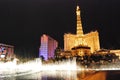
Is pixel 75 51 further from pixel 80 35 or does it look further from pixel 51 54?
pixel 51 54

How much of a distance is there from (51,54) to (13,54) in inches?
1072

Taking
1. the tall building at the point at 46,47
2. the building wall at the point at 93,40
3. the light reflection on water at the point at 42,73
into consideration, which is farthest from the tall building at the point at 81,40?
the light reflection on water at the point at 42,73

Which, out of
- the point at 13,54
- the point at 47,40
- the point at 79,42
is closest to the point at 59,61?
the point at 13,54

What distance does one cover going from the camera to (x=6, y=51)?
A: 232ft

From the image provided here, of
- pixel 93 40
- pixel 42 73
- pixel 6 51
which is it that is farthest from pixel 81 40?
pixel 42 73

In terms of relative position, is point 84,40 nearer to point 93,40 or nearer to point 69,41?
point 93,40

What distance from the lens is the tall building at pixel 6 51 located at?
65.7 metres

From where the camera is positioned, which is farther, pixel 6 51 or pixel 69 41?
pixel 69 41

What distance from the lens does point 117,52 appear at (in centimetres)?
7862

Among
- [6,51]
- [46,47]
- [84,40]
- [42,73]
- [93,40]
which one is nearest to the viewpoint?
[42,73]

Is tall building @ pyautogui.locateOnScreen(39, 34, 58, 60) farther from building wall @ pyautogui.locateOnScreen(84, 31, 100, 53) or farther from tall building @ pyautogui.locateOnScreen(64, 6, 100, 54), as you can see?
building wall @ pyautogui.locateOnScreen(84, 31, 100, 53)

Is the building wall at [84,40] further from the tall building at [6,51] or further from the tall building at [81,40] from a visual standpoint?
the tall building at [6,51]

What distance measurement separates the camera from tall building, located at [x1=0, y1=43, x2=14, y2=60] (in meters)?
65.7

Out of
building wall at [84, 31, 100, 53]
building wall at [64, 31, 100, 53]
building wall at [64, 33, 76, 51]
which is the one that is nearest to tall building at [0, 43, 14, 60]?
building wall at [64, 33, 76, 51]
